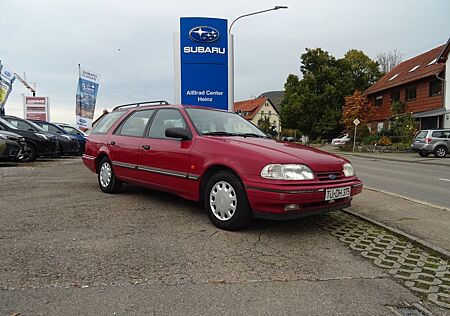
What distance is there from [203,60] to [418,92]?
26.1 metres

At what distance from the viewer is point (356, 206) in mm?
6227

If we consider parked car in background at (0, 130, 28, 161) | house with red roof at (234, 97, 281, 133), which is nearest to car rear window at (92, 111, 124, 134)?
parked car in background at (0, 130, 28, 161)

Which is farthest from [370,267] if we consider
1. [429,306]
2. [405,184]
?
[405,184]

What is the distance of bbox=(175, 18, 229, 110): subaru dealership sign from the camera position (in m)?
11.4

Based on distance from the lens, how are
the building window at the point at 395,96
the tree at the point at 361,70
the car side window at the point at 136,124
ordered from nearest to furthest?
the car side window at the point at 136,124, the building window at the point at 395,96, the tree at the point at 361,70

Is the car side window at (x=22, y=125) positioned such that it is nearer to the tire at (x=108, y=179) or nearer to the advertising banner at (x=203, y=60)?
the advertising banner at (x=203, y=60)

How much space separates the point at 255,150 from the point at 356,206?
274 cm

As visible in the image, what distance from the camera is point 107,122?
23.5 ft

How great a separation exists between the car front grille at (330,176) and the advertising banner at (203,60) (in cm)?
746

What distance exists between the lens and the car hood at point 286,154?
4.23 metres

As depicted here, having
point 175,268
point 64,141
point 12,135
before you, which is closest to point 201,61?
point 12,135

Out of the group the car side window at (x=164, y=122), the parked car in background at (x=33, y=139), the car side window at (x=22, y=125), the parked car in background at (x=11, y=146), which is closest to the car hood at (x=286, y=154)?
the car side window at (x=164, y=122)

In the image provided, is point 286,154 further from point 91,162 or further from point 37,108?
point 37,108

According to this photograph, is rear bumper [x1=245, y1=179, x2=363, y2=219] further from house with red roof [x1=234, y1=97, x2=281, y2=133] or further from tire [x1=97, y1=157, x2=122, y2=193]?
house with red roof [x1=234, y1=97, x2=281, y2=133]
